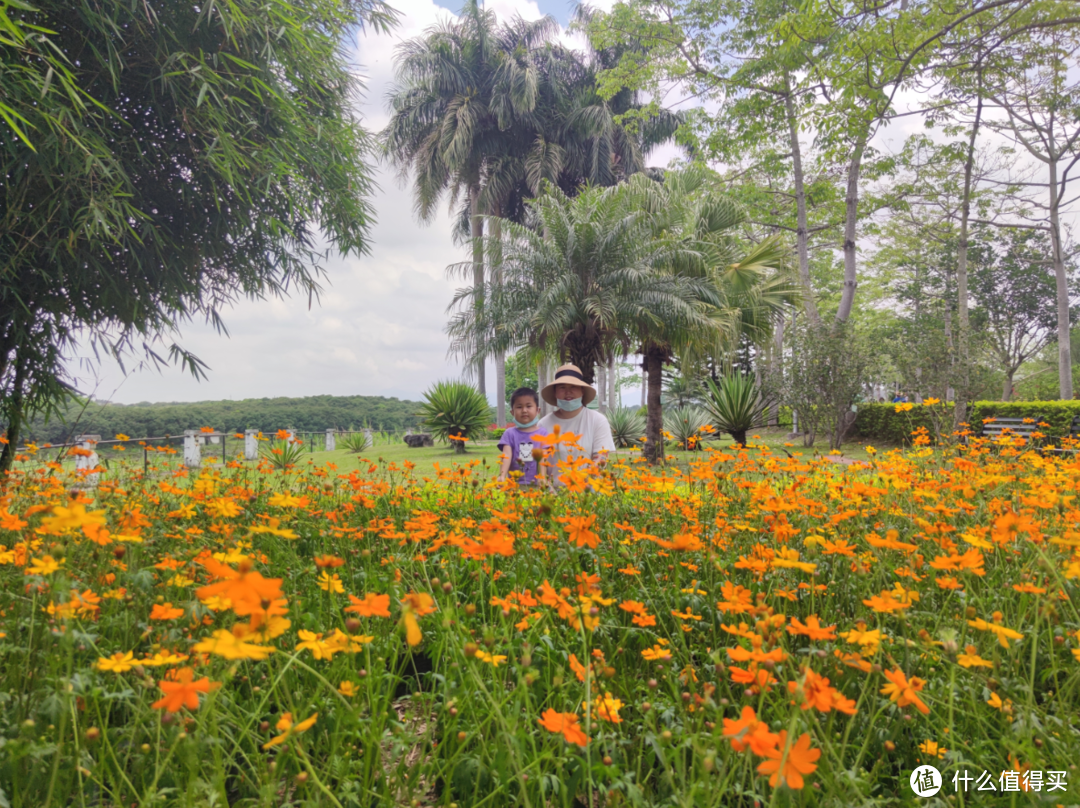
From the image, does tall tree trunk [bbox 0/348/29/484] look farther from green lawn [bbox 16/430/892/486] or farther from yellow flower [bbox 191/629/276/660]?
yellow flower [bbox 191/629/276/660]

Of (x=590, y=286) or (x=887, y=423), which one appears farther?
(x=887, y=423)

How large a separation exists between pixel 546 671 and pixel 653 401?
27.9 feet

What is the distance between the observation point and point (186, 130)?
364 centimetres

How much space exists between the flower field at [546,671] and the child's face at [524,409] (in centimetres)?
169

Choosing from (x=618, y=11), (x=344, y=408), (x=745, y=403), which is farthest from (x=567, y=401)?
(x=344, y=408)

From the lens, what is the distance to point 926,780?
986 millimetres

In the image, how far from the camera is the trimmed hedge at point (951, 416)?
9328mm

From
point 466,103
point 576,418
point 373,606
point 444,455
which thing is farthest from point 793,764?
point 466,103

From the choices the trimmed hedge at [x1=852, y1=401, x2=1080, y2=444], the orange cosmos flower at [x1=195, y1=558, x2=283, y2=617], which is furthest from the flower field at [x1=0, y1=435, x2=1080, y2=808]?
the trimmed hedge at [x1=852, y1=401, x2=1080, y2=444]

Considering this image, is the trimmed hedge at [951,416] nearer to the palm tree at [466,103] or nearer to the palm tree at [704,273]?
the palm tree at [704,273]

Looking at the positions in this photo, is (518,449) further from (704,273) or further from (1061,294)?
(1061,294)

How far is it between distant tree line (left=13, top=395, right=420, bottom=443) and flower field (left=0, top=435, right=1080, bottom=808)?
33.7 ft

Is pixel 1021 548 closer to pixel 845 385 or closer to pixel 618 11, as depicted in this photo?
pixel 845 385

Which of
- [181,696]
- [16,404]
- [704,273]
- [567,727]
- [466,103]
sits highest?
[466,103]
